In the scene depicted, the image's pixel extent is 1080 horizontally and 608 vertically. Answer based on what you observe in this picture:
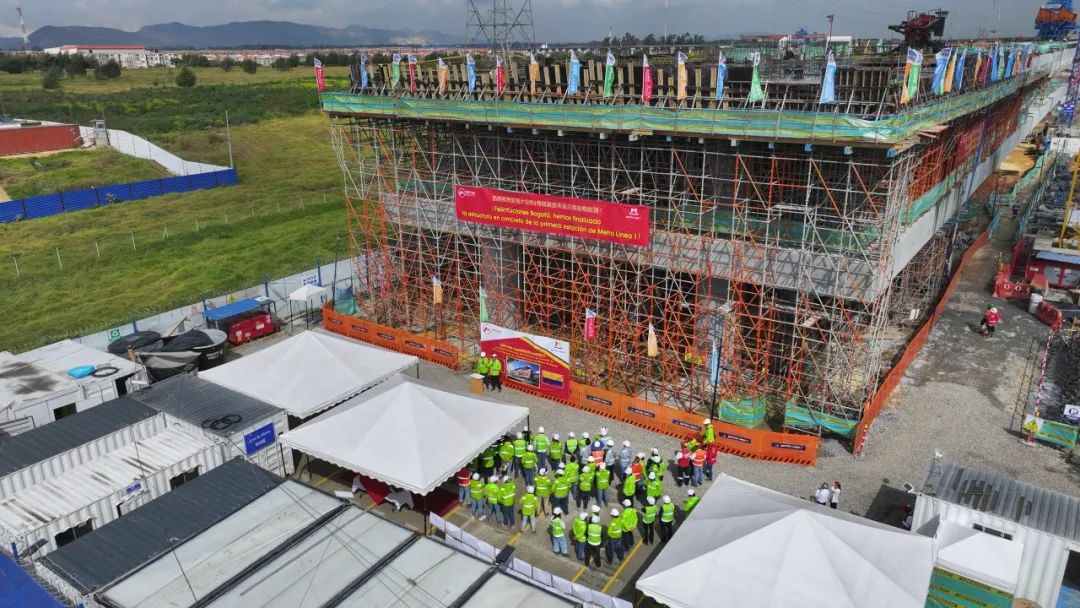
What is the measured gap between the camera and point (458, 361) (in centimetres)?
2281

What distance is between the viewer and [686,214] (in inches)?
799

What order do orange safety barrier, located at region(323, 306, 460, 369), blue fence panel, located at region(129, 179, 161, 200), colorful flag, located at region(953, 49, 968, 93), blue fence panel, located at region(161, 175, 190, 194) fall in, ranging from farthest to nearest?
blue fence panel, located at region(161, 175, 190, 194) < blue fence panel, located at region(129, 179, 161, 200) < orange safety barrier, located at region(323, 306, 460, 369) < colorful flag, located at region(953, 49, 968, 93)

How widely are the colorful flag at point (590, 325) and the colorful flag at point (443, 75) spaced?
8507 millimetres

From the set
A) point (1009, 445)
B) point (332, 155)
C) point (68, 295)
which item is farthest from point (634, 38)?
point (1009, 445)

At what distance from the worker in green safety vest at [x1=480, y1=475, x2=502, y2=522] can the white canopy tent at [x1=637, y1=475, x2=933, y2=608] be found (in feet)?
13.2

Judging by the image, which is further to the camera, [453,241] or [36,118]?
[36,118]

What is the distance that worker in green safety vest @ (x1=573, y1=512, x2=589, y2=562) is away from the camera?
43.5 feet

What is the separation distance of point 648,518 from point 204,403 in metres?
10.5

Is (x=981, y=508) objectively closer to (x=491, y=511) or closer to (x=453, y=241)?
(x=491, y=511)

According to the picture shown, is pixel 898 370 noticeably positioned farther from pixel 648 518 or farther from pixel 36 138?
pixel 36 138

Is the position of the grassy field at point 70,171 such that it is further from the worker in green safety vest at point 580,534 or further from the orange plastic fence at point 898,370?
the orange plastic fence at point 898,370

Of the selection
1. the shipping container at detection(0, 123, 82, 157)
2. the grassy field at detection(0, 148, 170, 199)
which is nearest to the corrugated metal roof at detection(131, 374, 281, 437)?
the grassy field at detection(0, 148, 170, 199)

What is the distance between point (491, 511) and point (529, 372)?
20.6 ft

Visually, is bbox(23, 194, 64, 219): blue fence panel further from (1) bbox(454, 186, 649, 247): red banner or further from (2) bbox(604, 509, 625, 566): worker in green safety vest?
(2) bbox(604, 509, 625, 566): worker in green safety vest
